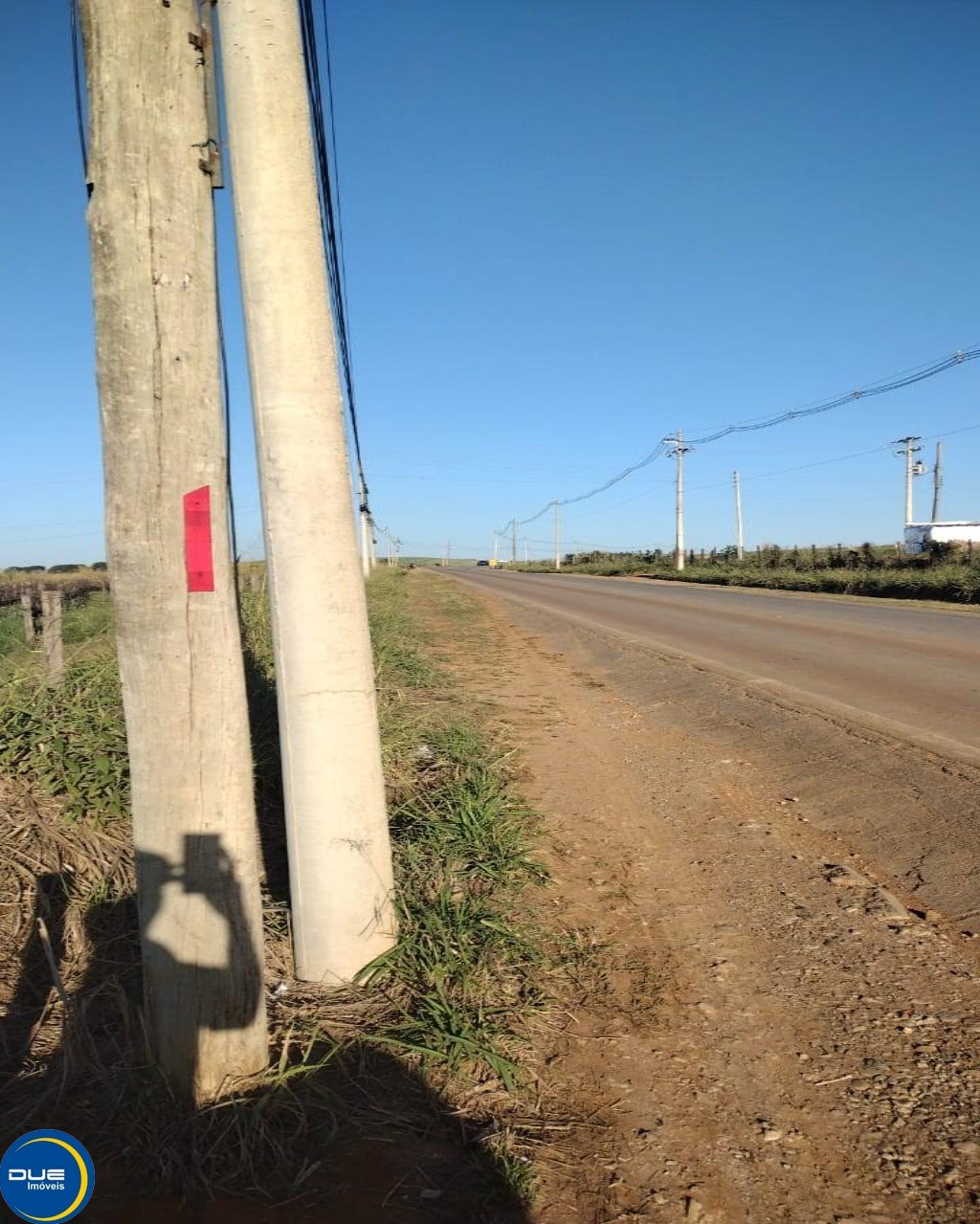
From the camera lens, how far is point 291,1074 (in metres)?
2.29

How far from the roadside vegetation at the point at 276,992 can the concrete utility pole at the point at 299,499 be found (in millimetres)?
332

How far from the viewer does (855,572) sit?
28312 mm

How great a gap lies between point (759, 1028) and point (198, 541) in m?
2.29

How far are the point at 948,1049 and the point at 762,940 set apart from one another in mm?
799

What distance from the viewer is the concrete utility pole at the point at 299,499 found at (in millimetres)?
2756

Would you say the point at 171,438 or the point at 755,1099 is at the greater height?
the point at 171,438

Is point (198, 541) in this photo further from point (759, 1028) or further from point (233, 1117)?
point (759, 1028)

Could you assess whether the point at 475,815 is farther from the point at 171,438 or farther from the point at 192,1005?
the point at 171,438

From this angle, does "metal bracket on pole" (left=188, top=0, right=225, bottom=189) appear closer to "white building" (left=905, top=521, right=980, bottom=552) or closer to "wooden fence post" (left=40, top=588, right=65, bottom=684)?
"wooden fence post" (left=40, top=588, right=65, bottom=684)

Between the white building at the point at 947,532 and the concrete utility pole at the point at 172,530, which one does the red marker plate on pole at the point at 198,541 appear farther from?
the white building at the point at 947,532

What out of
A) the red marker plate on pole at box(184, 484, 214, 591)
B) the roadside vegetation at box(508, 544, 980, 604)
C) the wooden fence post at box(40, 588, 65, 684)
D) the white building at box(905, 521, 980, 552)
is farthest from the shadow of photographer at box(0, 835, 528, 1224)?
the white building at box(905, 521, 980, 552)

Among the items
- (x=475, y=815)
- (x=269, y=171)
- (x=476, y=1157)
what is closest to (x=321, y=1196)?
(x=476, y=1157)

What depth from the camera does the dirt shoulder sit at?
1.97m

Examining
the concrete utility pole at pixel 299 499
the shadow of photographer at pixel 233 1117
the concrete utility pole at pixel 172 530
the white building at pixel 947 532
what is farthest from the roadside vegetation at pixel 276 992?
the white building at pixel 947 532
